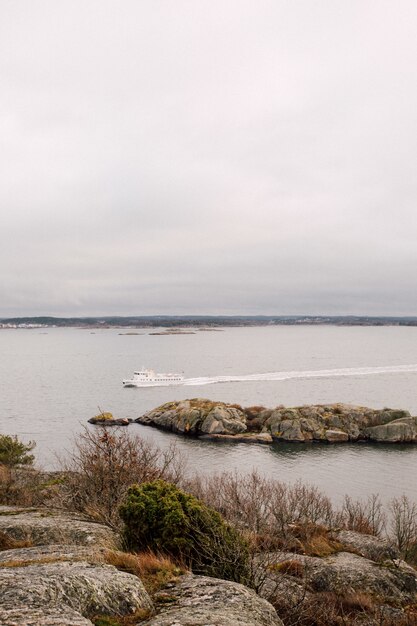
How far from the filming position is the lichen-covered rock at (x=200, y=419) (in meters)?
61.3

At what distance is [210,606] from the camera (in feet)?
23.2

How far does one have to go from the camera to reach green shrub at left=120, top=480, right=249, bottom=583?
1023 cm

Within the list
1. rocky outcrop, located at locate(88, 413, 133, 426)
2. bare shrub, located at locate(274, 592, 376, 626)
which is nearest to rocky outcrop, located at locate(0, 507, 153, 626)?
bare shrub, located at locate(274, 592, 376, 626)

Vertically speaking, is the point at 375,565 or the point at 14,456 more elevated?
the point at 375,565

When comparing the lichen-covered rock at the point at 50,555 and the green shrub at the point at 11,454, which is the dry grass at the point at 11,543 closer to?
the lichen-covered rock at the point at 50,555

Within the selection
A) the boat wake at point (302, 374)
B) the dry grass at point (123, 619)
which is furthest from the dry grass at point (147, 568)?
the boat wake at point (302, 374)

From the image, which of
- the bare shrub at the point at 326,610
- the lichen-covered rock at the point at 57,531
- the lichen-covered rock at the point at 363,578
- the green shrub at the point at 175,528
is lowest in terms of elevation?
the lichen-covered rock at the point at 363,578

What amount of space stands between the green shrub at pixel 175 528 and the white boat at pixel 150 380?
292ft

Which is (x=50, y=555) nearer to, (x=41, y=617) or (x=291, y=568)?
(x=41, y=617)

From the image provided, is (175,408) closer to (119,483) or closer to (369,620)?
(119,483)

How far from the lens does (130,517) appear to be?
11.1 m

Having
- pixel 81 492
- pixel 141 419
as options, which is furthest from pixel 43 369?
pixel 81 492

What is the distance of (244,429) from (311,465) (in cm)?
1452

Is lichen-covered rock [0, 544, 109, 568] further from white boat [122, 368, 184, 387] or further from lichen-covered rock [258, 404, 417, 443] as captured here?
white boat [122, 368, 184, 387]
